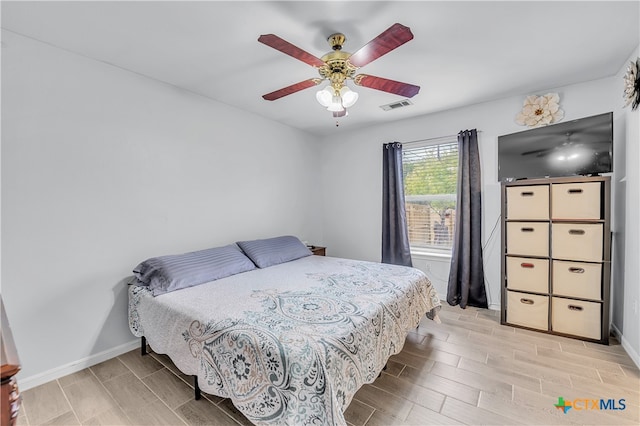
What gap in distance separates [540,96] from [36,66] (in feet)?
14.8

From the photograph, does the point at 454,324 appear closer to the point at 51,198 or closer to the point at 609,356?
the point at 609,356

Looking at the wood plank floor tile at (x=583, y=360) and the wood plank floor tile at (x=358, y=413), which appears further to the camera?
the wood plank floor tile at (x=583, y=360)

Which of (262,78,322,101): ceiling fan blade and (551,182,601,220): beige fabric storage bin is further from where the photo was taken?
(551,182,601,220): beige fabric storage bin

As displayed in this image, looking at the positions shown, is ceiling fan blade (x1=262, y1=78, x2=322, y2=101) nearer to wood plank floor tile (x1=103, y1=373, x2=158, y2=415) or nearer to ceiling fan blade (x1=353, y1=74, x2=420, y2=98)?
ceiling fan blade (x1=353, y1=74, x2=420, y2=98)

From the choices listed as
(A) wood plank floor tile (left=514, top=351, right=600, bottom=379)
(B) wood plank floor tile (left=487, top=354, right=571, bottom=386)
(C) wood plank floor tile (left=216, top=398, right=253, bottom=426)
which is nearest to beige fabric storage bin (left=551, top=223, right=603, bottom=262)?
(A) wood plank floor tile (left=514, top=351, right=600, bottom=379)

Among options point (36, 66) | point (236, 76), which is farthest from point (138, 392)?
point (236, 76)

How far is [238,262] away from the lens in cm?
278

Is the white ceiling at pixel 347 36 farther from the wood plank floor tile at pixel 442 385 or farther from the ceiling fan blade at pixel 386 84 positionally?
the wood plank floor tile at pixel 442 385

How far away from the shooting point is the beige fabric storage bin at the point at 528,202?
2641mm

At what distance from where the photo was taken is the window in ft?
11.9

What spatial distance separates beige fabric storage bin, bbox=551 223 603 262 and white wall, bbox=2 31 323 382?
3.40 meters

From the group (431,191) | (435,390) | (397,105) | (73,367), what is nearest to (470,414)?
(435,390)

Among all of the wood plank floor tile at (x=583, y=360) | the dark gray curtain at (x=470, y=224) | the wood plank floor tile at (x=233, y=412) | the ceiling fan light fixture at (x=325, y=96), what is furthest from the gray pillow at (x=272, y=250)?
the wood plank floor tile at (x=583, y=360)

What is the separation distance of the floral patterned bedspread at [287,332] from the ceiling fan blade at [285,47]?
1599mm
